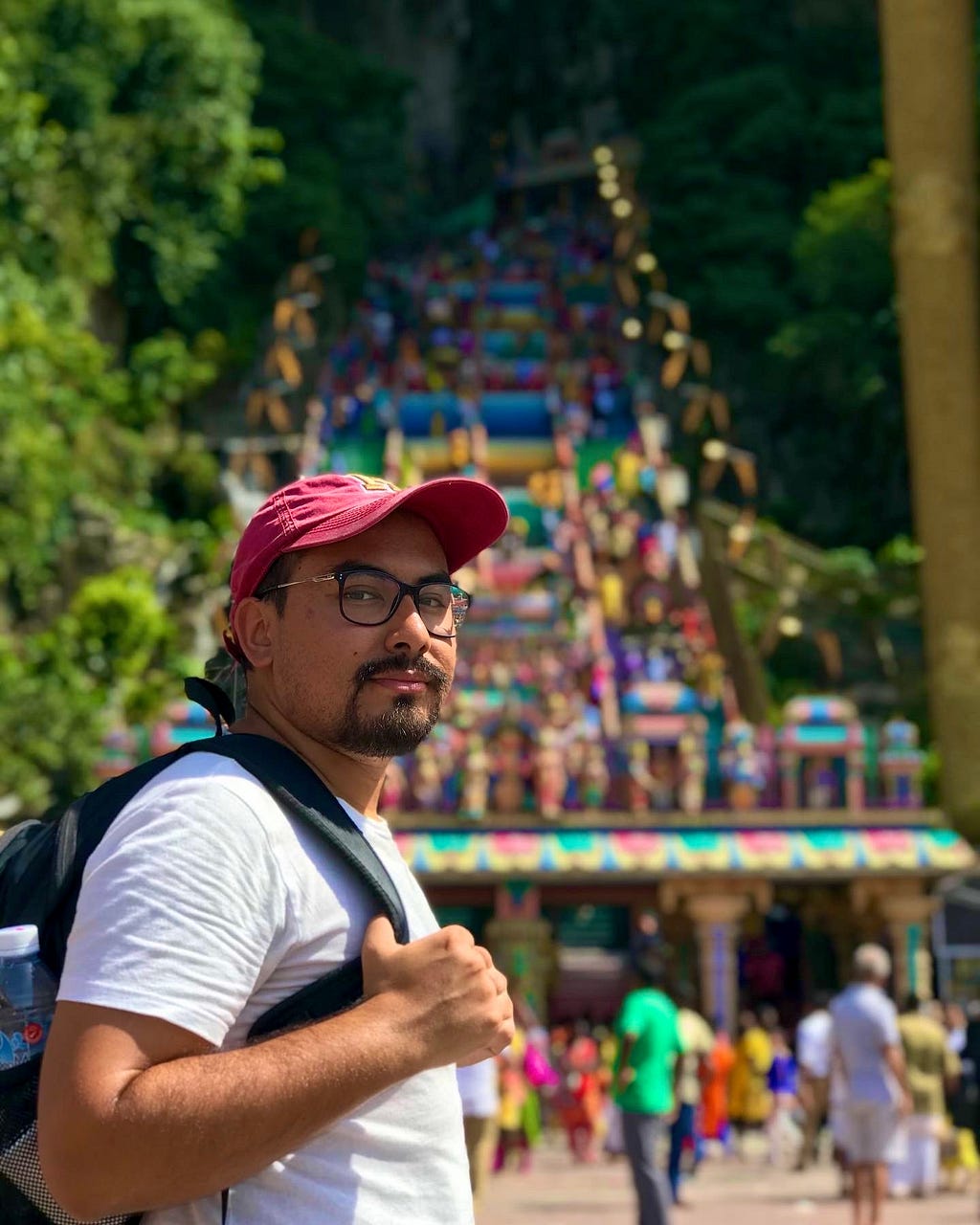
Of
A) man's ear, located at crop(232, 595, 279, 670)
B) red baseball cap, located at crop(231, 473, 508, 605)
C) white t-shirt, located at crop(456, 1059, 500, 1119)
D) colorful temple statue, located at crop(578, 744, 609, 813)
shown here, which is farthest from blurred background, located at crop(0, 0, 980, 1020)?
white t-shirt, located at crop(456, 1059, 500, 1119)

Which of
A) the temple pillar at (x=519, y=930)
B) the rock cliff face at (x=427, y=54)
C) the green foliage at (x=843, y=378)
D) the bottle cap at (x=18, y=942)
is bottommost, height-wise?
the temple pillar at (x=519, y=930)

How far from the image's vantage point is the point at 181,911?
6.39 feet

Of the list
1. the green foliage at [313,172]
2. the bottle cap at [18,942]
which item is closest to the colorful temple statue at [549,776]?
the bottle cap at [18,942]

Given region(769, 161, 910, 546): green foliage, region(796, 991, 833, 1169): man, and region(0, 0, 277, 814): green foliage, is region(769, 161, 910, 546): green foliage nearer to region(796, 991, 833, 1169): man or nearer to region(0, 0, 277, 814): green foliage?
region(0, 0, 277, 814): green foliage

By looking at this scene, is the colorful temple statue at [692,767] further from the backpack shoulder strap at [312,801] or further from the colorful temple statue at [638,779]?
the backpack shoulder strap at [312,801]

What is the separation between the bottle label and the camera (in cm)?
201

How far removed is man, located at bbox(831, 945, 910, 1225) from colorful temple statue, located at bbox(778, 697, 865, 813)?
543 inches

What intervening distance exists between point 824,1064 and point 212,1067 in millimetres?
12624

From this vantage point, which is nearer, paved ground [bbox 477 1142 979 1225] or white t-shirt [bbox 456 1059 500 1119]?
white t-shirt [bbox 456 1059 500 1119]

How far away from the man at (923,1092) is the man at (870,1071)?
2.94m

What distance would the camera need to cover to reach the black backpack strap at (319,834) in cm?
206

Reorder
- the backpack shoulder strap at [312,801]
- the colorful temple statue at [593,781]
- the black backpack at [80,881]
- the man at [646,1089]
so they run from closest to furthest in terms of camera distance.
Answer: the black backpack at [80,881] < the backpack shoulder strap at [312,801] < the man at [646,1089] < the colorful temple statue at [593,781]

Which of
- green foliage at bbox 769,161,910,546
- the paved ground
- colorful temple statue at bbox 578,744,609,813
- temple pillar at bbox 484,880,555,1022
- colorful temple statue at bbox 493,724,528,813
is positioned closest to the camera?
the paved ground

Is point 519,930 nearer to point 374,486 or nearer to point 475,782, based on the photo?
point 475,782
